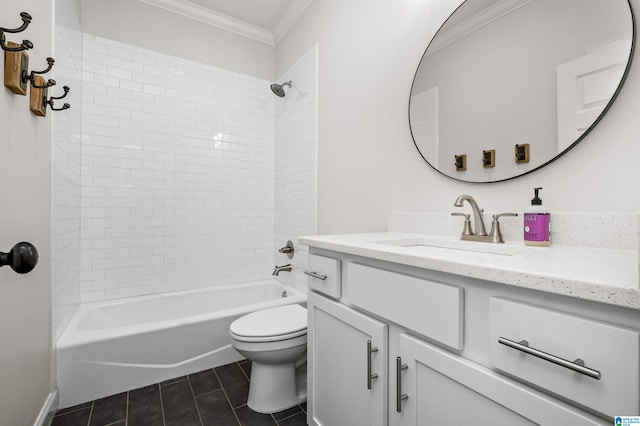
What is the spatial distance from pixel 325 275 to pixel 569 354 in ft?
2.62

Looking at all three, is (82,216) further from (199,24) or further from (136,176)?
(199,24)

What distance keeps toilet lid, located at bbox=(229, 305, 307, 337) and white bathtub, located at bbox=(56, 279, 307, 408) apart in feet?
0.95

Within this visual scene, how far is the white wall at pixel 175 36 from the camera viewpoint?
2.22 meters

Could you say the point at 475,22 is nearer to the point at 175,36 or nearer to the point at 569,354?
the point at 569,354

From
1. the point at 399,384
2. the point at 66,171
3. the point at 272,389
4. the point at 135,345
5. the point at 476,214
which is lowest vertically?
the point at 272,389

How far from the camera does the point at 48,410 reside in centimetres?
142

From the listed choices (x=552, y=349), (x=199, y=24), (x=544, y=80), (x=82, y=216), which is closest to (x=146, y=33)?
(x=199, y=24)

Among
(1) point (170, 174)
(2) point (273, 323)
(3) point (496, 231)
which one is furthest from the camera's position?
(1) point (170, 174)

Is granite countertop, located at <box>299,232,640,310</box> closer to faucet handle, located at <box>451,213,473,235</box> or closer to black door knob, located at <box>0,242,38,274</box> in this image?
faucet handle, located at <box>451,213,473,235</box>

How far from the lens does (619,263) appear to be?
0.68m

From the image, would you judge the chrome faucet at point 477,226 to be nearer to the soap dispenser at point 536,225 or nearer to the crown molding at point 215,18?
the soap dispenser at point 536,225

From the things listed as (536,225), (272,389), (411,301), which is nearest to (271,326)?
(272,389)

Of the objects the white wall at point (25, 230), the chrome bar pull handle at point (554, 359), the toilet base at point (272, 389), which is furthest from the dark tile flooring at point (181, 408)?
the chrome bar pull handle at point (554, 359)

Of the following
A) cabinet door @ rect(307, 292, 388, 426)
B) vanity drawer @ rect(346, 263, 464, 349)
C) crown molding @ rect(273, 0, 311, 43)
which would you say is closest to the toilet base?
cabinet door @ rect(307, 292, 388, 426)
